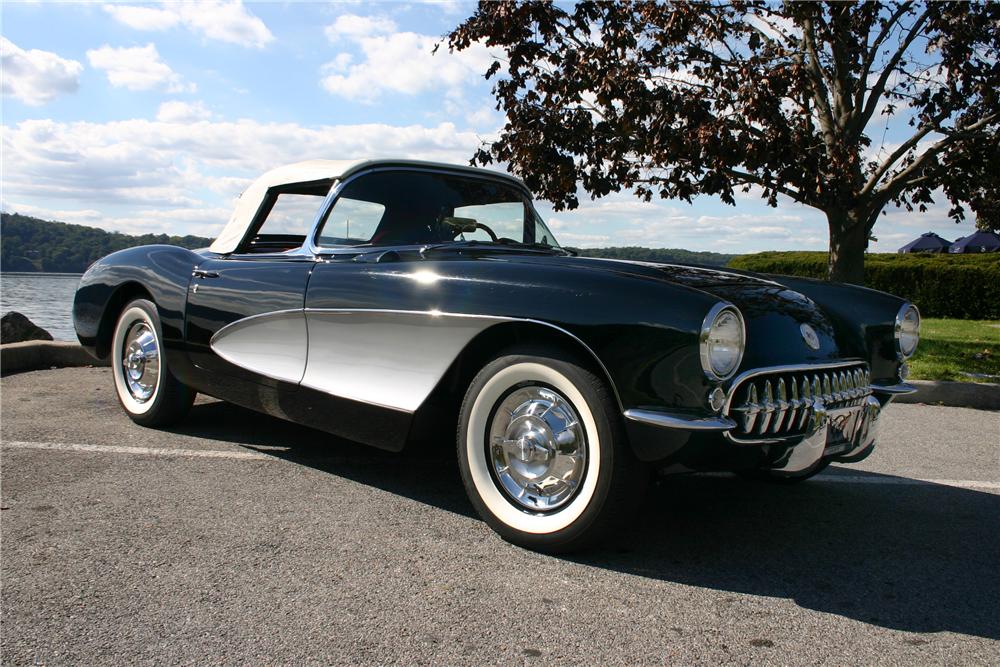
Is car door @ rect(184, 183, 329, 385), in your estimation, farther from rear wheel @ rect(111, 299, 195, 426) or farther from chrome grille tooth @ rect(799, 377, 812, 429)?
chrome grille tooth @ rect(799, 377, 812, 429)

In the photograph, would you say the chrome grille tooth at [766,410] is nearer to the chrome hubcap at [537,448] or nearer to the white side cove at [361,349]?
the chrome hubcap at [537,448]

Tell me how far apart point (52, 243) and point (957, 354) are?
10179mm

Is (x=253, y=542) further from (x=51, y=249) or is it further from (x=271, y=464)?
(x=51, y=249)

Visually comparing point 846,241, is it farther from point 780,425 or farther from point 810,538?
point 780,425

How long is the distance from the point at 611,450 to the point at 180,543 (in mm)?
1514

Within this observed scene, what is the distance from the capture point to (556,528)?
2.72 m

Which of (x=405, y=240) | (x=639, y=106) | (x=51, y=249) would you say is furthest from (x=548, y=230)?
(x=51, y=249)

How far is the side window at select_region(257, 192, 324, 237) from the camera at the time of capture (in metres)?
4.21

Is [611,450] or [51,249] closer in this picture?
[611,450]

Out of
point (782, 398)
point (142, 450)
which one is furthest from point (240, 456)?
point (782, 398)

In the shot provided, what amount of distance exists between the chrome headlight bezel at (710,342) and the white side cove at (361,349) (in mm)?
736

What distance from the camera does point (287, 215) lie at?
441 cm

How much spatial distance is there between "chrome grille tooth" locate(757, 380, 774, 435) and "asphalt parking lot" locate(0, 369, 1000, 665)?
0.49 meters

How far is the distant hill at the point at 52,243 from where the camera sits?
588cm
